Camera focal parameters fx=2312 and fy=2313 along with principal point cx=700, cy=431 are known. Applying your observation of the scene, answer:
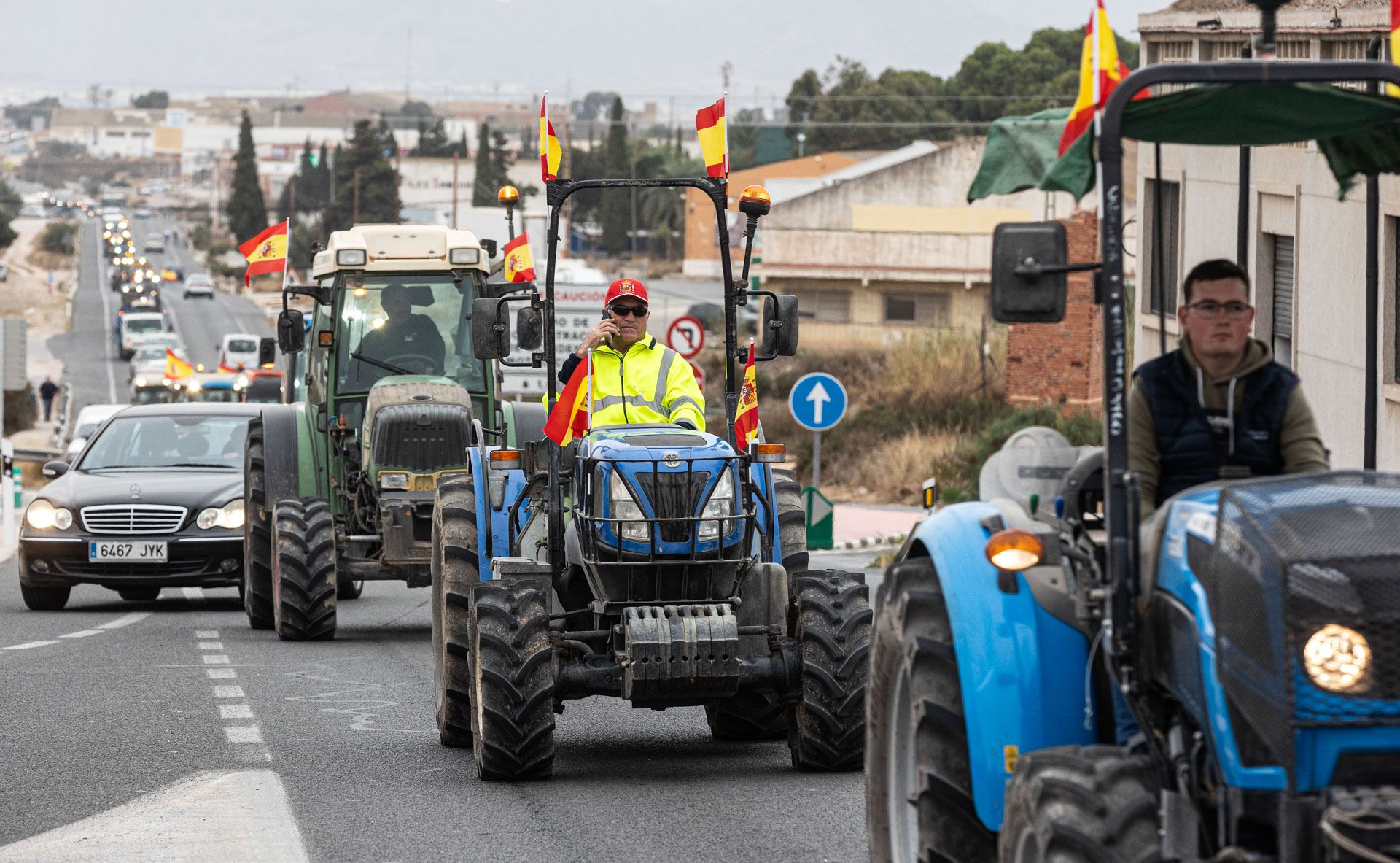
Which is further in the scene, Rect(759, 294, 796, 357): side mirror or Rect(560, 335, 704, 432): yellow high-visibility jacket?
Rect(759, 294, 796, 357): side mirror

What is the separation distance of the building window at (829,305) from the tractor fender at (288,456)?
56.8 meters

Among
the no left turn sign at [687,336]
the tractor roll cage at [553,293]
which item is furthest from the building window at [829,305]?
the tractor roll cage at [553,293]

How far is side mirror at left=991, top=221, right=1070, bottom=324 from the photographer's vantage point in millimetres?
5707

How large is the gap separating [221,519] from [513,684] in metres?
10.4

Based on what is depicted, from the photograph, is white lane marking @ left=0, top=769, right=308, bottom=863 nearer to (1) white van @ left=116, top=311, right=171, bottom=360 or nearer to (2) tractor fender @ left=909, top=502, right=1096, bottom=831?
(2) tractor fender @ left=909, top=502, right=1096, bottom=831

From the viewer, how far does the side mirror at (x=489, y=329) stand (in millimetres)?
11141

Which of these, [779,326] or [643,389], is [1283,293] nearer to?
[779,326]

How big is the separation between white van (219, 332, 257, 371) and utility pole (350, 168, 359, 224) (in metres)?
34.1

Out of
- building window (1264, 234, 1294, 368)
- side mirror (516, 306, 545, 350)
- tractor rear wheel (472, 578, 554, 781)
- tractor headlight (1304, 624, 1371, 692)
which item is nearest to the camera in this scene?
tractor headlight (1304, 624, 1371, 692)

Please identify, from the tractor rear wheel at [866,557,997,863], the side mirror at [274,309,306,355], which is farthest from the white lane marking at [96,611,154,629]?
the tractor rear wheel at [866,557,997,863]

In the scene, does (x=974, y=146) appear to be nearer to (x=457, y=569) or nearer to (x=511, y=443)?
(x=511, y=443)

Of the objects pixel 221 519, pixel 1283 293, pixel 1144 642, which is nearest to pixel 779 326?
pixel 1144 642

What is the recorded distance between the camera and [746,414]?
448 inches

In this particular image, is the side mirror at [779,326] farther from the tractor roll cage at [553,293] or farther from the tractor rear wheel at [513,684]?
the tractor rear wheel at [513,684]
